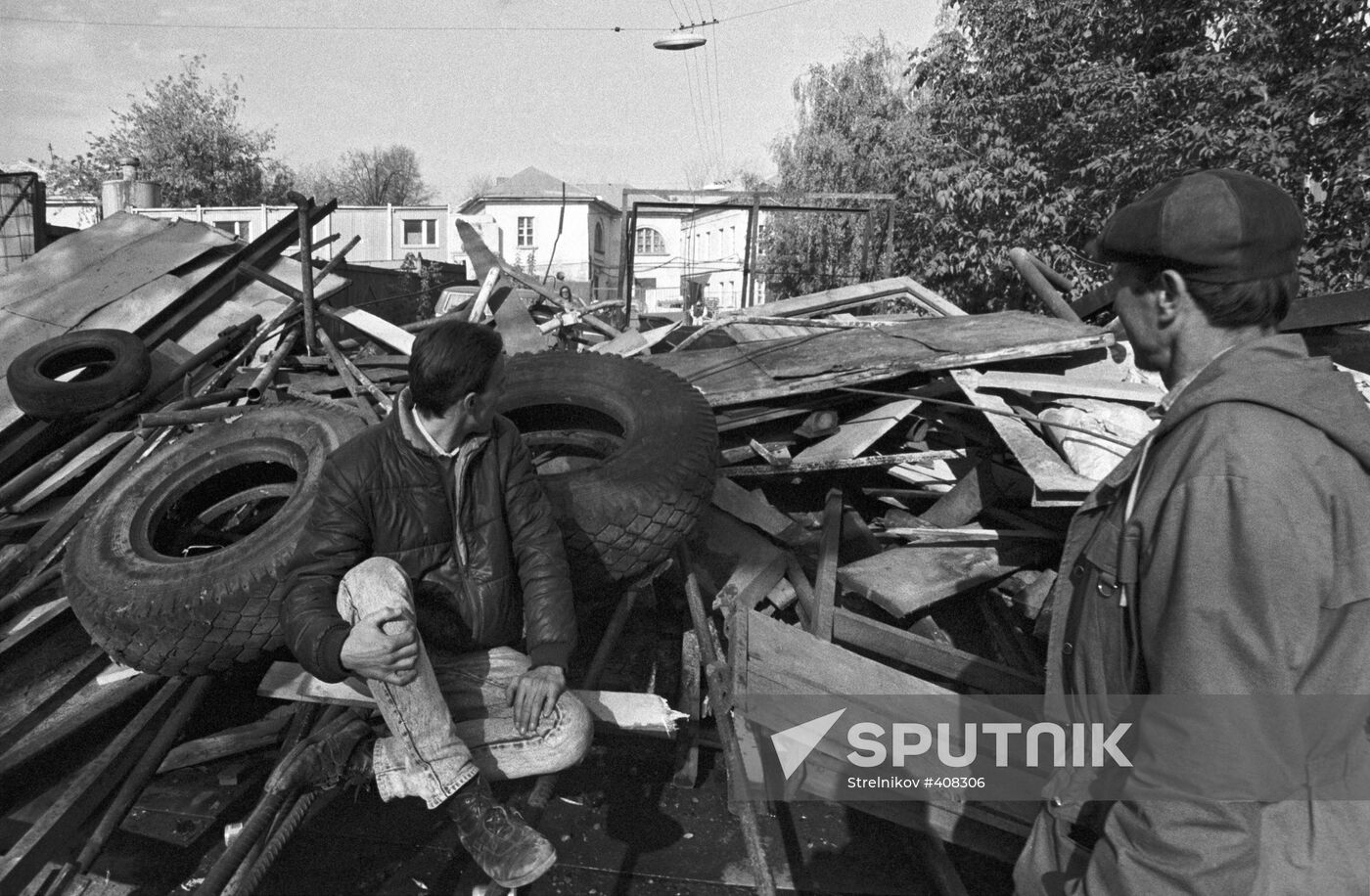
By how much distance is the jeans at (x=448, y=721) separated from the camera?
2.11m

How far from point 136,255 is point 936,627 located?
7304 mm

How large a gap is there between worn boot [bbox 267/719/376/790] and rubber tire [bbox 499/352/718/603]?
1.03 metres

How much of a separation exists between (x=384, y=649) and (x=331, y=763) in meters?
0.48

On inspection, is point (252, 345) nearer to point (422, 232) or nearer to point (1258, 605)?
point (1258, 605)

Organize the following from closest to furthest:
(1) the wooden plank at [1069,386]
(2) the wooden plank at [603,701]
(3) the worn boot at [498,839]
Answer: (3) the worn boot at [498,839] → (2) the wooden plank at [603,701] → (1) the wooden plank at [1069,386]

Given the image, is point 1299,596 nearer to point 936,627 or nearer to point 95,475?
point 936,627

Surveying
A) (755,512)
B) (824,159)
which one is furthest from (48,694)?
(824,159)

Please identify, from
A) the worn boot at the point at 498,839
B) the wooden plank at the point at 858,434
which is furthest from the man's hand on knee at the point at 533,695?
the wooden plank at the point at 858,434

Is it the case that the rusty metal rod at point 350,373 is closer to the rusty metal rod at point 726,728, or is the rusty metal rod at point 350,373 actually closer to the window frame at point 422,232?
the rusty metal rod at point 726,728

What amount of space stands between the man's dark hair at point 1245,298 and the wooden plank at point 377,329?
554 cm

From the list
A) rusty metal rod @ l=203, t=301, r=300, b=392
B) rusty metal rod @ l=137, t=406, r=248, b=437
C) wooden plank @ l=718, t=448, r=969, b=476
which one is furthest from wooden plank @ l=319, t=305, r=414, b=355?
wooden plank @ l=718, t=448, r=969, b=476

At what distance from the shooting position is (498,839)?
2098 millimetres

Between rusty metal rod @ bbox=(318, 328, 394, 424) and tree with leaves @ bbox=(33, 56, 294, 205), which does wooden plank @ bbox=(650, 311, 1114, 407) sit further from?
tree with leaves @ bbox=(33, 56, 294, 205)

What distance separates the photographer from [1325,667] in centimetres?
110
